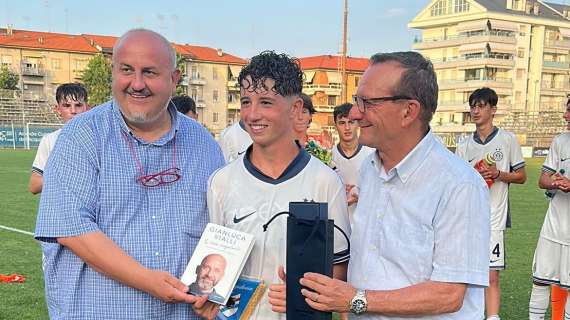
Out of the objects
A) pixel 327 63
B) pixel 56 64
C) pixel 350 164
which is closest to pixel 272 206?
pixel 350 164

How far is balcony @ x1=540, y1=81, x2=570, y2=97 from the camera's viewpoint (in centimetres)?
7694

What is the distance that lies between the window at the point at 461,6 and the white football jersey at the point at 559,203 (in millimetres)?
80382

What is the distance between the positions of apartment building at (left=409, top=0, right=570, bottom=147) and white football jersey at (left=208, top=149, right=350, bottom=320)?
70.6 metres

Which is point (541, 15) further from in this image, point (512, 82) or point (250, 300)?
point (250, 300)

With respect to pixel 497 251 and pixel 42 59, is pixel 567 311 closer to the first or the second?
pixel 497 251

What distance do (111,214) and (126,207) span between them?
0.25 ft

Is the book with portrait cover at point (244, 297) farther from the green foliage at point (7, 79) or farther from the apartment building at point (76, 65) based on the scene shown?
the green foliage at point (7, 79)

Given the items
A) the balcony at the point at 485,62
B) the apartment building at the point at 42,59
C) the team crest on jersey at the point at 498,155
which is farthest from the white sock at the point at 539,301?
the apartment building at the point at 42,59

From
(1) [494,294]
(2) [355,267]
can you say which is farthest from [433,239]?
(1) [494,294]

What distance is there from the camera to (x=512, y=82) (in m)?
74.1

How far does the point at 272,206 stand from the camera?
8.58 feet

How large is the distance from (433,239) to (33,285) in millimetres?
6693

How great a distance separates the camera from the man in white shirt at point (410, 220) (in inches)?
86.6

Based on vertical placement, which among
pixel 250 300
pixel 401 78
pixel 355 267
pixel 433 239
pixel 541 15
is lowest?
pixel 250 300
